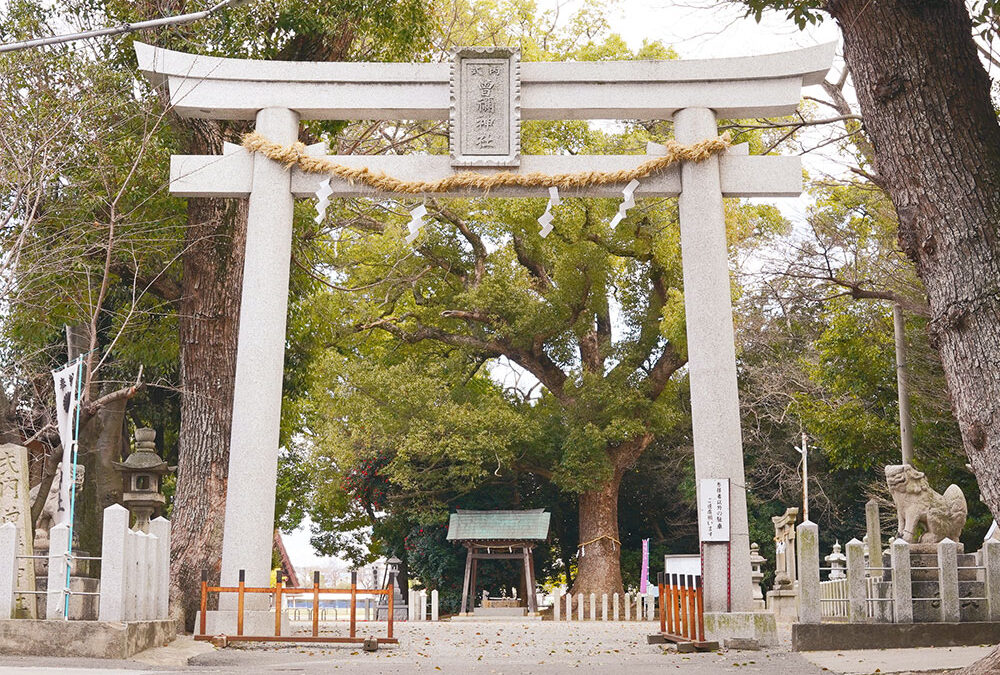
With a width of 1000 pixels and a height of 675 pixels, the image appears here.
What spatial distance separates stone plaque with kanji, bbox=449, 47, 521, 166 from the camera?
10.8 metres

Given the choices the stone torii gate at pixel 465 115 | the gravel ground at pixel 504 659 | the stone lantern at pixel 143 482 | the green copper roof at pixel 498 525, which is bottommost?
the gravel ground at pixel 504 659

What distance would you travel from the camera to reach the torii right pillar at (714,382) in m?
9.76

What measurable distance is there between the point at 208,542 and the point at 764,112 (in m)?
7.82

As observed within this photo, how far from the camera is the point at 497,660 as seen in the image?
850 cm

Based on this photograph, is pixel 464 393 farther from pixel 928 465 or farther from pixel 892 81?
pixel 892 81

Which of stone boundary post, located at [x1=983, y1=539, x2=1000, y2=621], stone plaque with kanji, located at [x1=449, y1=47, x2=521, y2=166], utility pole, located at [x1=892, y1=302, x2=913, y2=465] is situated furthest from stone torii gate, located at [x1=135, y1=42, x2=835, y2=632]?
utility pole, located at [x1=892, y1=302, x2=913, y2=465]

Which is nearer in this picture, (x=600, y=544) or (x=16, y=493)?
(x=16, y=493)

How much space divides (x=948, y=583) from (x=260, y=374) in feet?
22.5

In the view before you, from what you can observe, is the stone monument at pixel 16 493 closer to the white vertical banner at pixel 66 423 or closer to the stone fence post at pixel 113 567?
the white vertical banner at pixel 66 423

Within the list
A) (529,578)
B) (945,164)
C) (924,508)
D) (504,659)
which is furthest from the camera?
(529,578)

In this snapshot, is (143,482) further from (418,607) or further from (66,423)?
(418,607)

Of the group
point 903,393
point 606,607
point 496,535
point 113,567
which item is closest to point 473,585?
point 496,535

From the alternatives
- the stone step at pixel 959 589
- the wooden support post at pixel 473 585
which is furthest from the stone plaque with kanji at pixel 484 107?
the wooden support post at pixel 473 585

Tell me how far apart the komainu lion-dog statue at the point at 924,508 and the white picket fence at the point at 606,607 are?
9416mm
